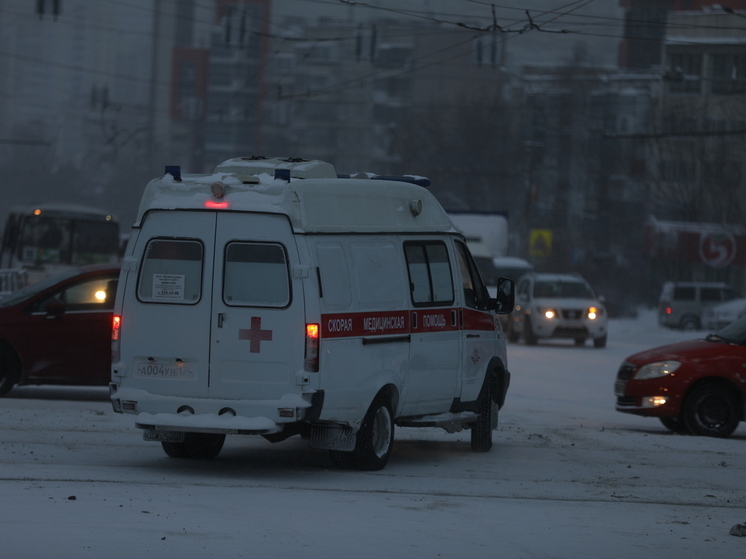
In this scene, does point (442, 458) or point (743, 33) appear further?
point (743, 33)

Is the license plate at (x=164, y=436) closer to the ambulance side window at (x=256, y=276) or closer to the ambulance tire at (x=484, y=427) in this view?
the ambulance side window at (x=256, y=276)

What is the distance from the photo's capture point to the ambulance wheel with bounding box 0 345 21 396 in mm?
15445

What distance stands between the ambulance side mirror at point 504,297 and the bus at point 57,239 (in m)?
25.4

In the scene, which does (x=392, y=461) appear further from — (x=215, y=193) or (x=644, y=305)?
(x=644, y=305)

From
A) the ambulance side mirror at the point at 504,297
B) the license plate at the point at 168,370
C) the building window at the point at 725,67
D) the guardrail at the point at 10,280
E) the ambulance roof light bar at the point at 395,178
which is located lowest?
the guardrail at the point at 10,280

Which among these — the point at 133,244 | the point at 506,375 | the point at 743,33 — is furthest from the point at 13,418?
the point at 743,33

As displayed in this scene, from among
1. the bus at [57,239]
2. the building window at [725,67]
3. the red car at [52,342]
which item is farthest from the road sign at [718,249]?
the red car at [52,342]

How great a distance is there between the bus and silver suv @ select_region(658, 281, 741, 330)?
2118cm

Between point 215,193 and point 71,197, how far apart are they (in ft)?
437

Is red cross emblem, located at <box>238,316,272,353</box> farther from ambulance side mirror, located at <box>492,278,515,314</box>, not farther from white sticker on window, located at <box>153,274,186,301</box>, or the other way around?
ambulance side mirror, located at <box>492,278,515,314</box>

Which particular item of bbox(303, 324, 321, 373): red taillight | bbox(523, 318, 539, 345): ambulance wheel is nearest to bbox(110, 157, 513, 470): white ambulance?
bbox(303, 324, 321, 373): red taillight

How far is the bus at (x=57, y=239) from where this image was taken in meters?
36.3

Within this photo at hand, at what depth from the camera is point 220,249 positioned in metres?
9.98

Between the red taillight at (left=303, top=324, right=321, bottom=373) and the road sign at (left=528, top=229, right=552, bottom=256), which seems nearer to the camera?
the red taillight at (left=303, top=324, right=321, bottom=373)
